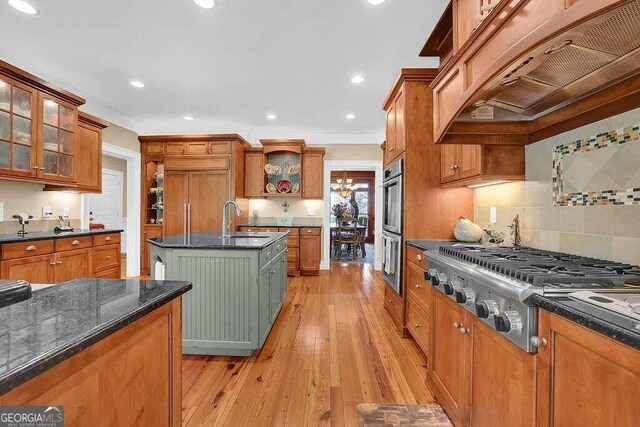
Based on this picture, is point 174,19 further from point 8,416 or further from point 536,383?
point 536,383

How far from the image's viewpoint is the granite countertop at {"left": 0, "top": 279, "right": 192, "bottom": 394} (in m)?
0.51

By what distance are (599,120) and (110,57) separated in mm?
3990

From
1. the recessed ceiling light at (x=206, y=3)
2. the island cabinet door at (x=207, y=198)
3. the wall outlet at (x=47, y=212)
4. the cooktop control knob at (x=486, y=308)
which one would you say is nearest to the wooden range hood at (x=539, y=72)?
the cooktop control knob at (x=486, y=308)

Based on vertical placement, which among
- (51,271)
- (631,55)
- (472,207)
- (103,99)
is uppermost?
(103,99)

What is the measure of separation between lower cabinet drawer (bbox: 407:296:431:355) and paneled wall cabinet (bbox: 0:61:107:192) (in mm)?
3778

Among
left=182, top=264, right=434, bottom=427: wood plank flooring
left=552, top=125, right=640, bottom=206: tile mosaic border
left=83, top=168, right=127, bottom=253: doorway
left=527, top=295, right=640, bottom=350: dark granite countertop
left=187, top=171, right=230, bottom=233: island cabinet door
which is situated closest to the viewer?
left=527, top=295, right=640, bottom=350: dark granite countertop

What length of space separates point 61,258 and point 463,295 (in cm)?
351

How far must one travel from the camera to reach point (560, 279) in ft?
3.34

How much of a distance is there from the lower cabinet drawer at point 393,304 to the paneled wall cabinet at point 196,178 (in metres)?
2.78

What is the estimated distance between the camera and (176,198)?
16.1 feet

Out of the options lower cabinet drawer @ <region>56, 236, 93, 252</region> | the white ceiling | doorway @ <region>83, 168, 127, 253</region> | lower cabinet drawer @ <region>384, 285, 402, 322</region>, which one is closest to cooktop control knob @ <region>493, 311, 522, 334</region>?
lower cabinet drawer @ <region>384, 285, 402, 322</region>

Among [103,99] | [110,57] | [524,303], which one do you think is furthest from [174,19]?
[524,303]

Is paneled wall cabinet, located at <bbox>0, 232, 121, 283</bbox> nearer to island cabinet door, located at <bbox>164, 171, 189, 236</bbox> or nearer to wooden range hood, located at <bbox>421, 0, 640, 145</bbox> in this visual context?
island cabinet door, located at <bbox>164, 171, 189, 236</bbox>

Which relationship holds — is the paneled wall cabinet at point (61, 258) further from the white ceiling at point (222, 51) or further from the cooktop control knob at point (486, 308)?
the cooktop control knob at point (486, 308)
